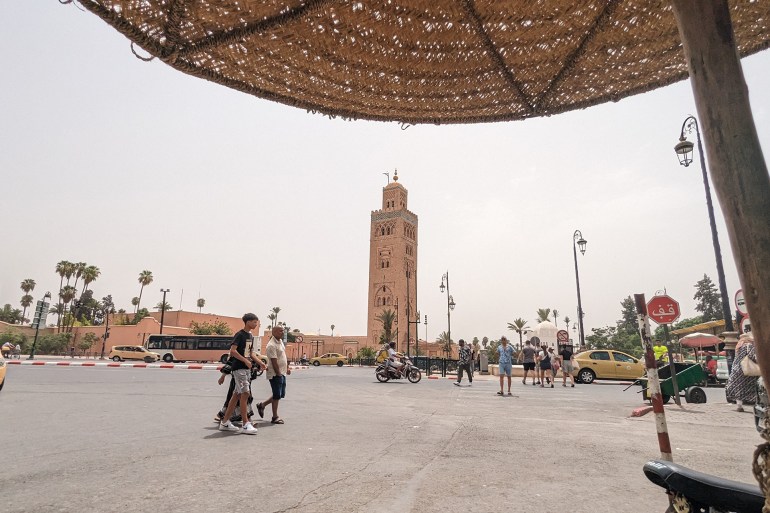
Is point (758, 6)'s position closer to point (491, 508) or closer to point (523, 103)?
point (523, 103)

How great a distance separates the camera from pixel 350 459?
4699 mm

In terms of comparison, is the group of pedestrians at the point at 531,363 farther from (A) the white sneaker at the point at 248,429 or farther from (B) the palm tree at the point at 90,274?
(B) the palm tree at the point at 90,274

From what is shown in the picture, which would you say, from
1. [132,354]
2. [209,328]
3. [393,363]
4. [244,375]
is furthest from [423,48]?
[209,328]

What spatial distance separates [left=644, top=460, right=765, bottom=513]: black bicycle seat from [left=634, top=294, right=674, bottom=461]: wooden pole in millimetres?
878

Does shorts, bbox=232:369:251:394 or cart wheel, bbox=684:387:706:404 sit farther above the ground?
shorts, bbox=232:369:251:394

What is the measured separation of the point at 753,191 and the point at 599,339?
102m

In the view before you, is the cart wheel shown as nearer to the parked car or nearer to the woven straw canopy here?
the woven straw canopy

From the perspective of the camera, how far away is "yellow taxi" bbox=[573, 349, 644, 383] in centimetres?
1991

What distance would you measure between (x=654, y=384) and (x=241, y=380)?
542cm

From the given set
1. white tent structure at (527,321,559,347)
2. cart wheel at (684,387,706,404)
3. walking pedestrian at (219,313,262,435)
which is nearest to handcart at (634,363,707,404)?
cart wheel at (684,387,706,404)

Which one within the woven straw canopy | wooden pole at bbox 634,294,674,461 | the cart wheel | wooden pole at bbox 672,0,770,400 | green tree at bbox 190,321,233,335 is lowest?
the cart wheel

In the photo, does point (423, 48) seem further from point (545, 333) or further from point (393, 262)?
point (393, 262)

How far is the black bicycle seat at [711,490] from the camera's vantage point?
1.57m

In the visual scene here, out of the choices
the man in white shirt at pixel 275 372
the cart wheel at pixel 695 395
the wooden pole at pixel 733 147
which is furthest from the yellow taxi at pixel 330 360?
the wooden pole at pixel 733 147
